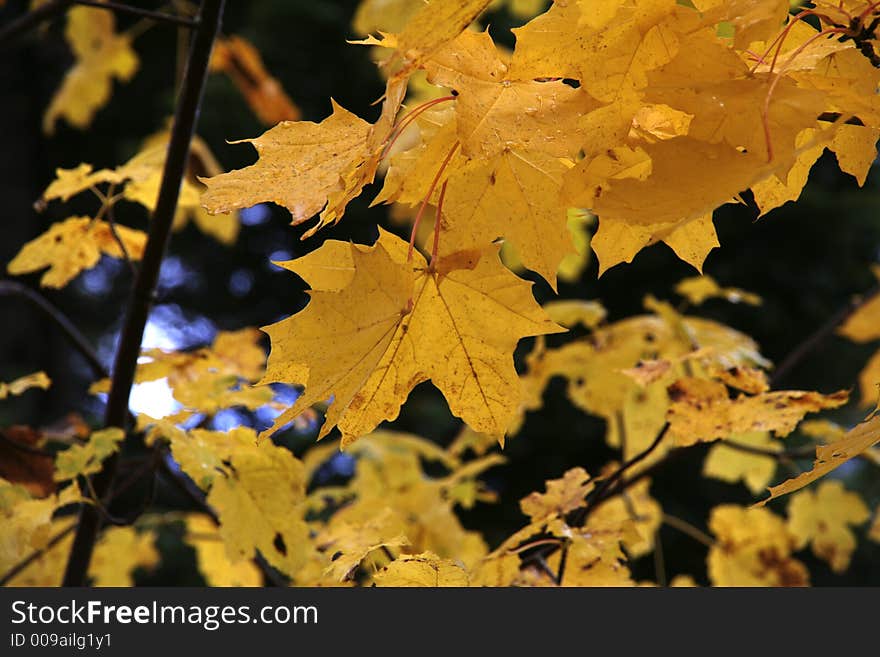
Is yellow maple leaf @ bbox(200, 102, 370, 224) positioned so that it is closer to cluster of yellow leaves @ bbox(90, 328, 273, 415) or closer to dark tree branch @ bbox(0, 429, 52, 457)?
cluster of yellow leaves @ bbox(90, 328, 273, 415)

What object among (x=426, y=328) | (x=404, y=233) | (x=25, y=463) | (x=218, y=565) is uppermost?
(x=404, y=233)

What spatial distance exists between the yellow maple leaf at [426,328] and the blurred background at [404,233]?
126 inches

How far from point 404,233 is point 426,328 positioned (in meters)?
4.02

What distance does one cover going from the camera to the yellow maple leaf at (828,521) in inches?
69.8

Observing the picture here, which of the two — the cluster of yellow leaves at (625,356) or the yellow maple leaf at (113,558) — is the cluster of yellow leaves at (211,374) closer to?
the cluster of yellow leaves at (625,356)

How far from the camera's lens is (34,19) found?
1203mm

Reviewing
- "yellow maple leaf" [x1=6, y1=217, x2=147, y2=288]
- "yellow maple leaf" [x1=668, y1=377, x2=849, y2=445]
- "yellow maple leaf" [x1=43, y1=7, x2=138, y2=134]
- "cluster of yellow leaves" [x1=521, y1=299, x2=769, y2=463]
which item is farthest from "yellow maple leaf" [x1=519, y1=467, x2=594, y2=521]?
"yellow maple leaf" [x1=43, y1=7, x2=138, y2=134]

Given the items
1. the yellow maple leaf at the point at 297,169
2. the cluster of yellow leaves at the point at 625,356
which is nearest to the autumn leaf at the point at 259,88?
the cluster of yellow leaves at the point at 625,356

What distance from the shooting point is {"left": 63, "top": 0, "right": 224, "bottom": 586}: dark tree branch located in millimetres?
1013

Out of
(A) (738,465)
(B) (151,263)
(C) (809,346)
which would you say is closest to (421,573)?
(B) (151,263)

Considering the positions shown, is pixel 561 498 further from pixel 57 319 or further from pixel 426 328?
pixel 57 319

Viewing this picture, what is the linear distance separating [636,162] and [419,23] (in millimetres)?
221

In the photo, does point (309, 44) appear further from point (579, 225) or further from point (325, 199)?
point (325, 199)

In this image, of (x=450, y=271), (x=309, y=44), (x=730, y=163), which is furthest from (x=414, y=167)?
(x=309, y=44)
